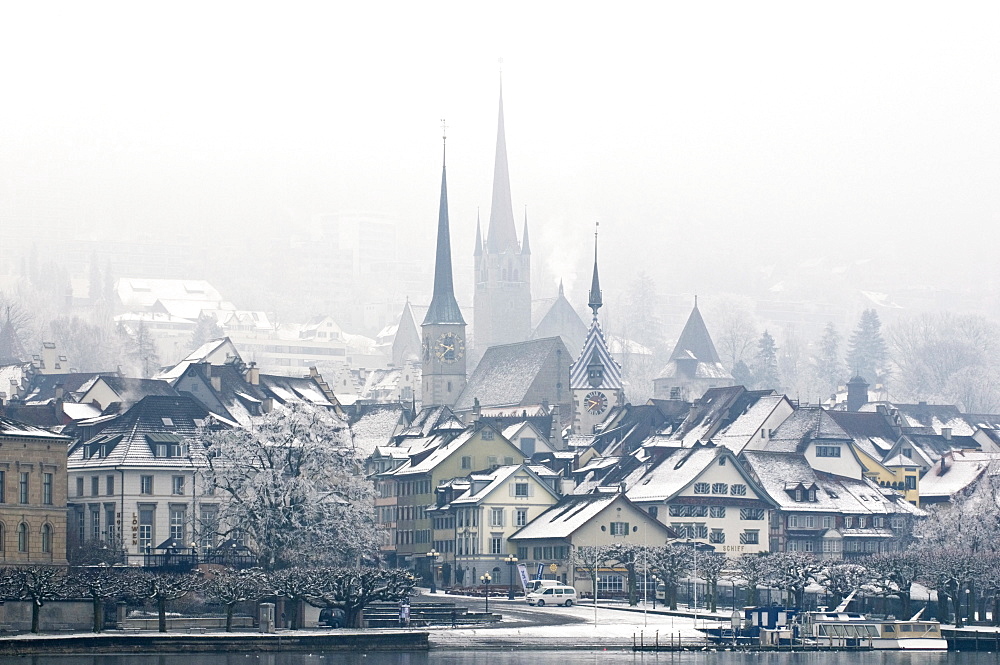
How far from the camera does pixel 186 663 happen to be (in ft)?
326

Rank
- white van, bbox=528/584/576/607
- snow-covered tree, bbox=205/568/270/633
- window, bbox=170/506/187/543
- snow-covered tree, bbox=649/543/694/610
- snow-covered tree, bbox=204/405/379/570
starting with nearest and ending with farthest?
1. snow-covered tree, bbox=205/568/270/633
2. snow-covered tree, bbox=204/405/379/570
3. white van, bbox=528/584/576/607
4. snow-covered tree, bbox=649/543/694/610
5. window, bbox=170/506/187/543

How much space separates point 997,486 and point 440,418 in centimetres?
5817

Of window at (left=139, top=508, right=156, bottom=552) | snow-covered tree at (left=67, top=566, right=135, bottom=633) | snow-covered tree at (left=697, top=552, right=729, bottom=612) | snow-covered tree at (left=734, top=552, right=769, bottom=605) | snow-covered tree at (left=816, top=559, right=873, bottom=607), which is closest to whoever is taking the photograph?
snow-covered tree at (left=67, top=566, right=135, bottom=633)

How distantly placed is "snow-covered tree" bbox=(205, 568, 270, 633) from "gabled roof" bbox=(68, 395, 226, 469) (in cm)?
2275

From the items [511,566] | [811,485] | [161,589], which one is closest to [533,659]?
[161,589]

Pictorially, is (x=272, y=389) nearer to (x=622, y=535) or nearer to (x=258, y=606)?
(x=622, y=535)

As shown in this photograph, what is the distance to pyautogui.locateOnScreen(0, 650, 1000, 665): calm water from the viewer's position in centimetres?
10031

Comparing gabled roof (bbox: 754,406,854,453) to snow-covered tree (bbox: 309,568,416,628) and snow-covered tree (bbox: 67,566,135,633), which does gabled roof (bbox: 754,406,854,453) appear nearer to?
snow-covered tree (bbox: 309,568,416,628)

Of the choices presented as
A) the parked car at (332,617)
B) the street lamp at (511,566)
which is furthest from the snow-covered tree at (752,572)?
the parked car at (332,617)

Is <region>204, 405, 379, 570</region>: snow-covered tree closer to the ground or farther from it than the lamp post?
farther from it

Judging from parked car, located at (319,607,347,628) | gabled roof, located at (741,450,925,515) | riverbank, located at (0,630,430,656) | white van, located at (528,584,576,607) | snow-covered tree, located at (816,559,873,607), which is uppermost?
gabled roof, located at (741,450,925,515)

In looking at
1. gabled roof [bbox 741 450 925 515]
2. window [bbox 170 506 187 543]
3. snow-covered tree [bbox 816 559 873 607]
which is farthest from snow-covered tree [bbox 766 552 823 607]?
window [bbox 170 506 187 543]

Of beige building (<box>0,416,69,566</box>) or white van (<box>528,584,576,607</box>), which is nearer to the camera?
beige building (<box>0,416,69,566</box>)

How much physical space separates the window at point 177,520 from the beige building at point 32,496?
15316 mm
